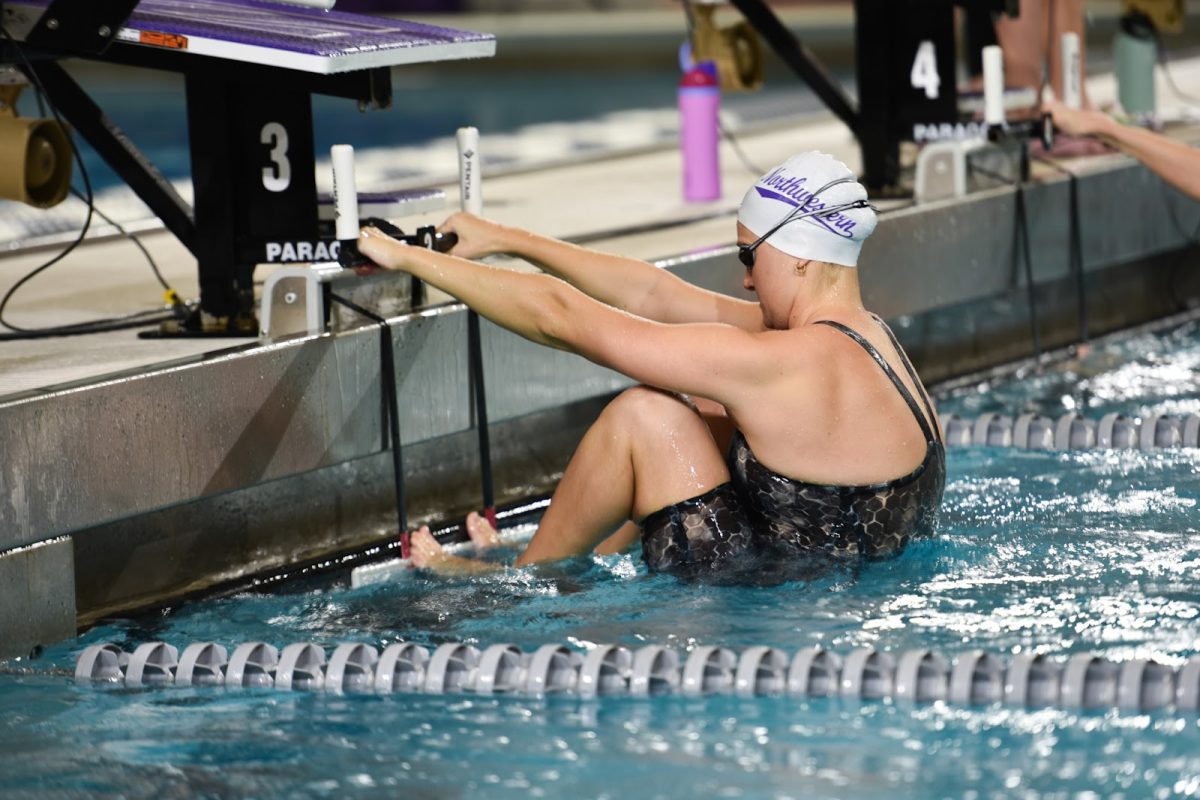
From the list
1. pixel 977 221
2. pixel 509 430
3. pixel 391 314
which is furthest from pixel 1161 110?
pixel 391 314

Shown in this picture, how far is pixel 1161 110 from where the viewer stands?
7.84 m

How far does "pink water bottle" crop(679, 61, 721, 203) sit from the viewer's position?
6004 millimetres

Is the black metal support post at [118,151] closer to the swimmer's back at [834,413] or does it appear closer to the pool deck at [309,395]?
the pool deck at [309,395]

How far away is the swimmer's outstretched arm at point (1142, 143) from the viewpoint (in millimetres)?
4805

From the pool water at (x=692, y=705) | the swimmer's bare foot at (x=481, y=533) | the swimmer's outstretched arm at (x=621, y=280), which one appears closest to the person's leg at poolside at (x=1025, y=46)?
the pool water at (x=692, y=705)

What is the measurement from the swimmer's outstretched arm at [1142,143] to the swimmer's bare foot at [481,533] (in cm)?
196

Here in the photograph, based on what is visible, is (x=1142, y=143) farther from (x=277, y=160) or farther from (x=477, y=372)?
(x=277, y=160)

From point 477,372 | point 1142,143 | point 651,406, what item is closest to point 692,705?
point 651,406

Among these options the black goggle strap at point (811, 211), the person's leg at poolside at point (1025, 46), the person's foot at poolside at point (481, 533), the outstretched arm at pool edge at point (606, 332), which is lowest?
the person's foot at poolside at point (481, 533)

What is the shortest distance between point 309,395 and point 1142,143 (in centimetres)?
232

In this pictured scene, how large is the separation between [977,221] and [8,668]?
3304 mm

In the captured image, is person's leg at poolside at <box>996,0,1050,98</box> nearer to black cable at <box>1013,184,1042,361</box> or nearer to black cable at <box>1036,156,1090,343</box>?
black cable at <box>1036,156,1090,343</box>

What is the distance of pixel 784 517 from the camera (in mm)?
3398

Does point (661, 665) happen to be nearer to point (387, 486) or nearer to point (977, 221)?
point (387, 486)
